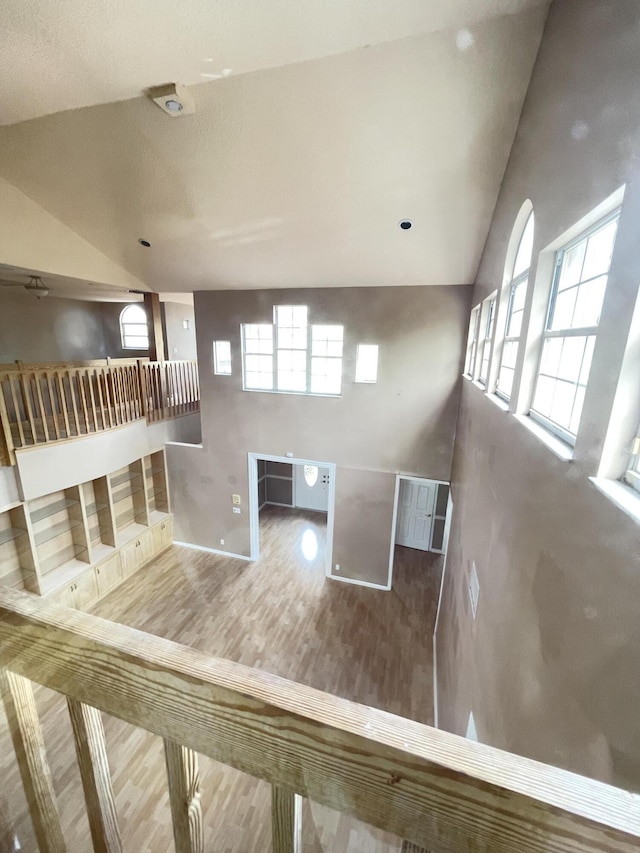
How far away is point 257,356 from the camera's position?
588 cm

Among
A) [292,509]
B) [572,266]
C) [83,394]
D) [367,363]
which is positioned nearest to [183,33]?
[572,266]

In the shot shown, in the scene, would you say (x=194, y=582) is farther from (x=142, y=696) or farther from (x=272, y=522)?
(x=142, y=696)

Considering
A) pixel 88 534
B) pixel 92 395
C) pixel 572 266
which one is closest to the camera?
pixel 572 266

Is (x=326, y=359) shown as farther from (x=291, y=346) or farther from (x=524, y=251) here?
(x=524, y=251)

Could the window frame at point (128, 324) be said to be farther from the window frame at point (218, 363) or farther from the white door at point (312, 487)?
the white door at point (312, 487)

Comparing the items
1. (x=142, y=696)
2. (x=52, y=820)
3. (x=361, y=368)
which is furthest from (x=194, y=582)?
(x=142, y=696)

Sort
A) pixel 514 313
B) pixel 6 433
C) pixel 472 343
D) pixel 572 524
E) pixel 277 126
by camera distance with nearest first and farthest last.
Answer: pixel 572 524, pixel 514 313, pixel 277 126, pixel 6 433, pixel 472 343

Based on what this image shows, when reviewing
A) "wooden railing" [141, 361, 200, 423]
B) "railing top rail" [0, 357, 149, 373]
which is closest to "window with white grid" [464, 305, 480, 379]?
"wooden railing" [141, 361, 200, 423]

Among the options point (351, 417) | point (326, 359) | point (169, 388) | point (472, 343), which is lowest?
point (351, 417)

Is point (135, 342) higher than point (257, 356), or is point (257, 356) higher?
point (135, 342)

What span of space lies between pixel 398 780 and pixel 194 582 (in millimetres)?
6299

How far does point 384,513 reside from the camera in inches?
223

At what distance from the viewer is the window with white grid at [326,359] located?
17.8 ft

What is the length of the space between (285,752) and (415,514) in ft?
24.5
